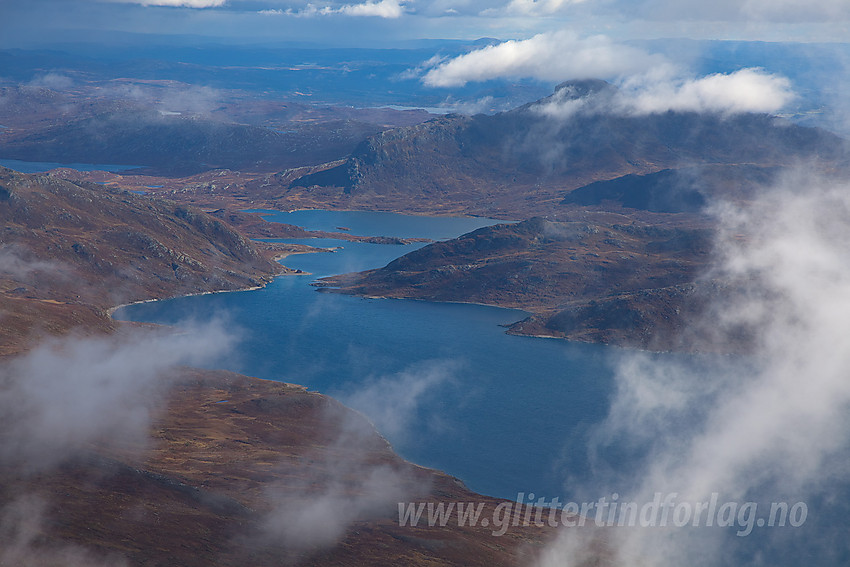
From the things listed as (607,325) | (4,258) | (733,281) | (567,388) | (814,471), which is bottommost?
(814,471)

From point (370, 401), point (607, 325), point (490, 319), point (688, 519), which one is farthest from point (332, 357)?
point (688, 519)

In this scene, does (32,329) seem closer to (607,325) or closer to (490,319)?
(490,319)

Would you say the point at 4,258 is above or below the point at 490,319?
below

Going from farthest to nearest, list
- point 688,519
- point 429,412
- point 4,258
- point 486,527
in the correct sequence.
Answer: point 4,258, point 429,412, point 688,519, point 486,527

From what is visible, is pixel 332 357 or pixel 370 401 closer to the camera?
pixel 370 401

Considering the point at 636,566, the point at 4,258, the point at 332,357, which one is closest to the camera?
the point at 636,566

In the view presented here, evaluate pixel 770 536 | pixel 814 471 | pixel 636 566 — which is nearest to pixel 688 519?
pixel 770 536
